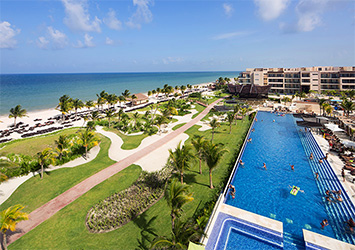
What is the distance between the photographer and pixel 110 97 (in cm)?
6044

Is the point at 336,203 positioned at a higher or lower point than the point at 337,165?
lower

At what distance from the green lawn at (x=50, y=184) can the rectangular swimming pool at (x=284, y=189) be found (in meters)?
18.1

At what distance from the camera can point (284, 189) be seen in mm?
19844

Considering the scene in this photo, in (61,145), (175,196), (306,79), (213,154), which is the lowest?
(175,196)

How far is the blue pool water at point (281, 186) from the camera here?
52.2 feet

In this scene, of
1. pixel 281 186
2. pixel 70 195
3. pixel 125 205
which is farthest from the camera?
pixel 281 186

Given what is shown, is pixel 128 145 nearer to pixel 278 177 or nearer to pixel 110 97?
→ pixel 278 177

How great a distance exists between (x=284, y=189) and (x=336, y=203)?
445 cm

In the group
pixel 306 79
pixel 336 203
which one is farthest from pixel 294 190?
pixel 306 79

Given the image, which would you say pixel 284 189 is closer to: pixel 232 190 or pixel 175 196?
pixel 232 190

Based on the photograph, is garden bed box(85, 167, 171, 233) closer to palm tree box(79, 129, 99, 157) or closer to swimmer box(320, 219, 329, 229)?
palm tree box(79, 129, 99, 157)

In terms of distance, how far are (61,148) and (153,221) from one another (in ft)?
59.6

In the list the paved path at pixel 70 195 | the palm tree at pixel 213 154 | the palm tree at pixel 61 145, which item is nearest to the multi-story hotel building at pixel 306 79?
the paved path at pixel 70 195

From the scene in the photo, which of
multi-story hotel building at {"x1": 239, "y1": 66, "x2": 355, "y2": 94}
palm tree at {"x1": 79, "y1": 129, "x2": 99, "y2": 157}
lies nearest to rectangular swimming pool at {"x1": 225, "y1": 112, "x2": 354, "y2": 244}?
palm tree at {"x1": 79, "y1": 129, "x2": 99, "y2": 157}
